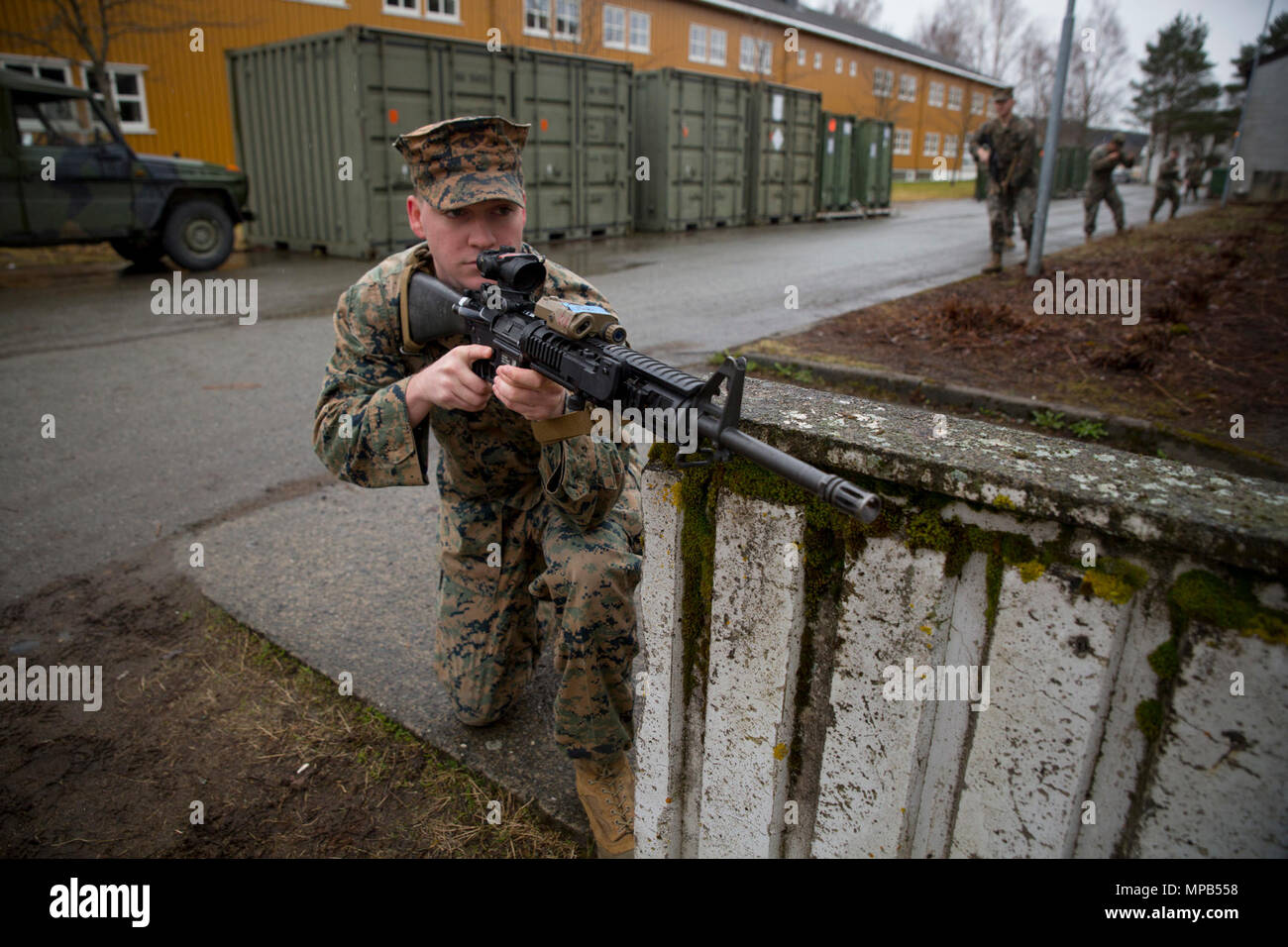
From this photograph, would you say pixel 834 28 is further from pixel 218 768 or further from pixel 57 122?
pixel 218 768

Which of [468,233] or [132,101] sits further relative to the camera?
[132,101]

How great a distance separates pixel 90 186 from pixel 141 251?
1488 millimetres

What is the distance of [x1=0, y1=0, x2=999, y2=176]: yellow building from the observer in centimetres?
1602

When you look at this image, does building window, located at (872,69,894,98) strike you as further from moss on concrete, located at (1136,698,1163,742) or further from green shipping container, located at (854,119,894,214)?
moss on concrete, located at (1136,698,1163,742)

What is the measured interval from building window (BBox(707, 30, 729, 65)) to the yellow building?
6 cm

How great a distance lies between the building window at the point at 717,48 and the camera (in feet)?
100

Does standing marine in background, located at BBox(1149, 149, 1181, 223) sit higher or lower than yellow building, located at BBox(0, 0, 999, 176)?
lower

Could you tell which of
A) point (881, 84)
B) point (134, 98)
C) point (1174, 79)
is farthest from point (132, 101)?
point (1174, 79)

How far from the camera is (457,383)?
2.08 meters

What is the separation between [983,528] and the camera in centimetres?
134

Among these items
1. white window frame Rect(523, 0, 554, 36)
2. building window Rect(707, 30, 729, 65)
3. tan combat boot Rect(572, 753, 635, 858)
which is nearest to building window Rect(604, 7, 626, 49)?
white window frame Rect(523, 0, 554, 36)

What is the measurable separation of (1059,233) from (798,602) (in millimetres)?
18213

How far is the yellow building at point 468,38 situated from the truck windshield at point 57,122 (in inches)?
210
